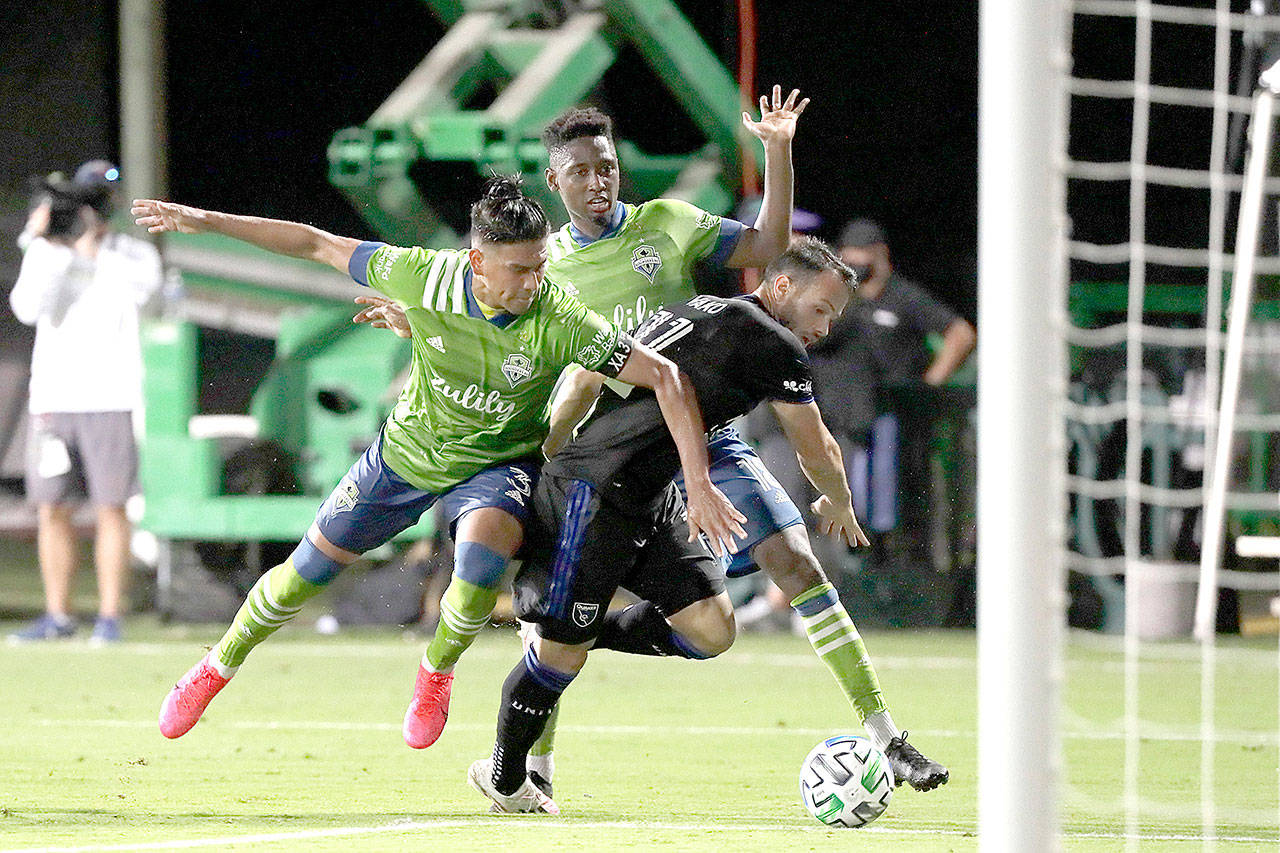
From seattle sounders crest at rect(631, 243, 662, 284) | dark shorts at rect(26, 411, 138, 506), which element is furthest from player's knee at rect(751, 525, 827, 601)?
dark shorts at rect(26, 411, 138, 506)

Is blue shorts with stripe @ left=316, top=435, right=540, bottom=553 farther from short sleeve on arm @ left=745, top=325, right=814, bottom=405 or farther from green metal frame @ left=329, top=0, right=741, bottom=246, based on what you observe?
green metal frame @ left=329, top=0, right=741, bottom=246

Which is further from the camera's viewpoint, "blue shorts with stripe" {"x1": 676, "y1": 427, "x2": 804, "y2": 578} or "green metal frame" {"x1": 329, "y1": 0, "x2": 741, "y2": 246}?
"green metal frame" {"x1": 329, "y1": 0, "x2": 741, "y2": 246}

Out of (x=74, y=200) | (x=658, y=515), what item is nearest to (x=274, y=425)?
(x=74, y=200)

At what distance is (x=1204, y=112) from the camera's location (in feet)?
43.3

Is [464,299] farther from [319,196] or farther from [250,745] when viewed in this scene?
[319,196]

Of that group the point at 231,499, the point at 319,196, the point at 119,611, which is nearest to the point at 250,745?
the point at 119,611

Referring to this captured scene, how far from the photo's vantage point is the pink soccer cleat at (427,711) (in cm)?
522

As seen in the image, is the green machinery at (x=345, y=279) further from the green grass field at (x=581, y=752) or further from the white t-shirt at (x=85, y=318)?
the green grass field at (x=581, y=752)

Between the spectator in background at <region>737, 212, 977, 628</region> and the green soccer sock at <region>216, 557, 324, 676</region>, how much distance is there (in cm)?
559

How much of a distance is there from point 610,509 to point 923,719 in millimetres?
2785

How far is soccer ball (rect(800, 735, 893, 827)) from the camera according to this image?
16.1ft

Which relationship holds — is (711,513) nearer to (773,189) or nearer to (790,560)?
(790,560)

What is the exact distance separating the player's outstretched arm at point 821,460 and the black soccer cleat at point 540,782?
3.57ft

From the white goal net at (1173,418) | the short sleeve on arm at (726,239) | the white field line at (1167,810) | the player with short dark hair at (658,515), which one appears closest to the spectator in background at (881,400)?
the white goal net at (1173,418)
